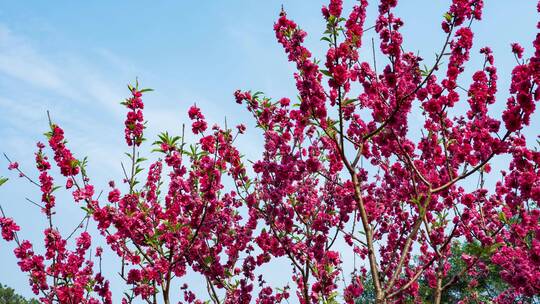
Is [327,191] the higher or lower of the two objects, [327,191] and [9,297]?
the lower

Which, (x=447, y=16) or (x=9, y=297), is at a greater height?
(x=9, y=297)

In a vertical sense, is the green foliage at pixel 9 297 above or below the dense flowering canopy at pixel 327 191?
above

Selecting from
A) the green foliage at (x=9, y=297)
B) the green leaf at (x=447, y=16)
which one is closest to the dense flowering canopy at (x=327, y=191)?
the green leaf at (x=447, y=16)

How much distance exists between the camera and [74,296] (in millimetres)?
6441

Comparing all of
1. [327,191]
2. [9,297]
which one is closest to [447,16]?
[327,191]

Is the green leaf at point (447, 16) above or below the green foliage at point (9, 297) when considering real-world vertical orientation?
below

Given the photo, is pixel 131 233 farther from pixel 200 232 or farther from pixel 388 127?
pixel 388 127

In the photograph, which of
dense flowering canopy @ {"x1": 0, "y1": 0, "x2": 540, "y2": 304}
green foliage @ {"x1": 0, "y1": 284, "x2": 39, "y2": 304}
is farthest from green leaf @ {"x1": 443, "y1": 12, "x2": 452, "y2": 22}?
green foliage @ {"x1": 0, "y1": 284, "x2": 39, "y2": 304}

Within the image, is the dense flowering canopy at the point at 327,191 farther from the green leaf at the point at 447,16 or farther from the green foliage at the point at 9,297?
the green foliage at the point at 9,297

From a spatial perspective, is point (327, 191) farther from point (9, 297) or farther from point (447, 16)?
point (9, 297)

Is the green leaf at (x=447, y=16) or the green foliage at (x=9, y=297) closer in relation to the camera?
the green leaf at (x=447, y=16)

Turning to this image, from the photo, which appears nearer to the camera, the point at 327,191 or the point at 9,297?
the point at 327,191

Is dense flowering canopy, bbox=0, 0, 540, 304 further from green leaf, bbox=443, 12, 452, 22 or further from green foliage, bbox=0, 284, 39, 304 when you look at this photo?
green foliage, bbox=0, 284, 39, 304

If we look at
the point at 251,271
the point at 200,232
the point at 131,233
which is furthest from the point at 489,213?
the point at 131,233
